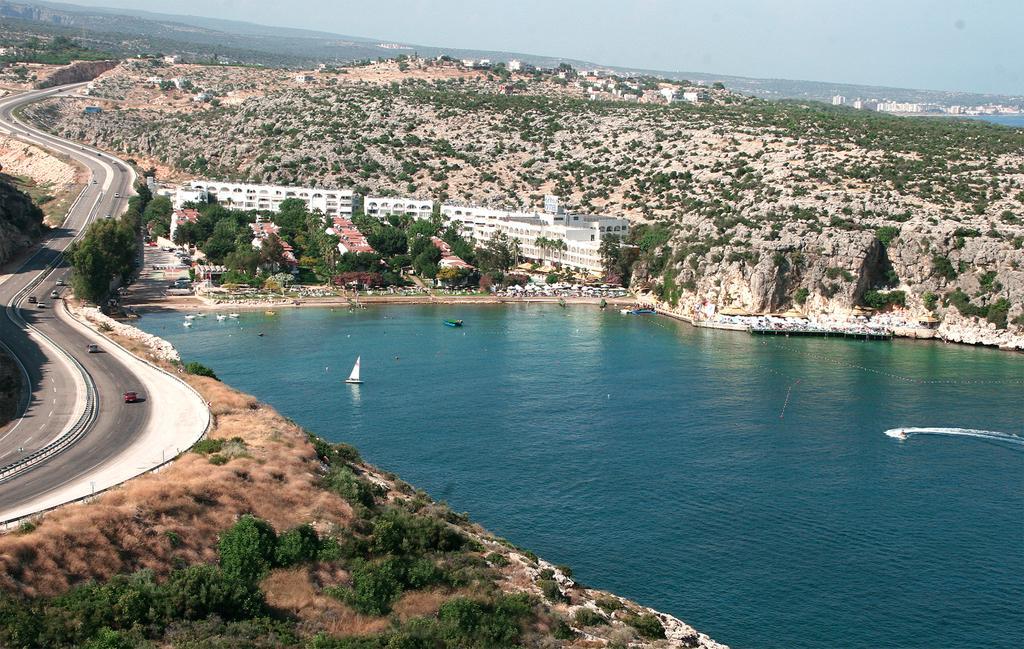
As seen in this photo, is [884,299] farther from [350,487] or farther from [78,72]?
[78,72]

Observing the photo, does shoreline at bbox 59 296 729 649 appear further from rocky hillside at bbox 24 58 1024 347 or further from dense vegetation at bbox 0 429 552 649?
rocky hillside at bbox 24 58 1024 347

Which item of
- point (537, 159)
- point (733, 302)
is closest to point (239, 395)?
point (733, 302)

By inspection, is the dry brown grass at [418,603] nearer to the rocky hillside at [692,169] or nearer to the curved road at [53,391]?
the curved road at [53,391]

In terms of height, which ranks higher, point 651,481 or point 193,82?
point 193,82

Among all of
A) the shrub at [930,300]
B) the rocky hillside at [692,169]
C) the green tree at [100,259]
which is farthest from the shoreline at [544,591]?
the shrub at [930,300]

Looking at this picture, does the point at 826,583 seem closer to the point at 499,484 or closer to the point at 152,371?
the point at 499,484

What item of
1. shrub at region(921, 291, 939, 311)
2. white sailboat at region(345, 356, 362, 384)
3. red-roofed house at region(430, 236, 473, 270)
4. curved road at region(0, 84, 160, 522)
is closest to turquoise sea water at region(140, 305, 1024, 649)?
white sailboat at region(345, 356, 362, 384)
